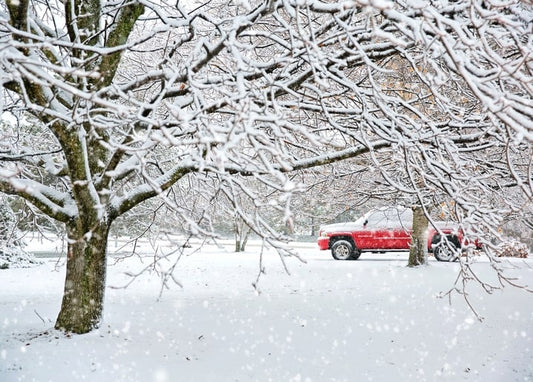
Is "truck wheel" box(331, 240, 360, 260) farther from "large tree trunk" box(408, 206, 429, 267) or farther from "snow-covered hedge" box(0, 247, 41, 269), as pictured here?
"snow-covered hedge" box(0, 247, 41, 269)

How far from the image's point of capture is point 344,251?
1622 cm

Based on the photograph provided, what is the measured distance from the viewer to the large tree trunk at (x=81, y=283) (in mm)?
5625

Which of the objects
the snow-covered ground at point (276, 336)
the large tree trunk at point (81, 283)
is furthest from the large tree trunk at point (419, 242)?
the large tree trunk at point (81, 283)

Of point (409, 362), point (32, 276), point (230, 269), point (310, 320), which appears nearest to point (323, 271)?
point (230, 269)

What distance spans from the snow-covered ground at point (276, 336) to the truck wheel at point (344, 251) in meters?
6.05

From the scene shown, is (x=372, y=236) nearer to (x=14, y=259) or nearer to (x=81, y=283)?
(x=81, y=283)

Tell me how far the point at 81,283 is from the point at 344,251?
470 inches

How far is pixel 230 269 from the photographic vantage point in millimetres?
13297

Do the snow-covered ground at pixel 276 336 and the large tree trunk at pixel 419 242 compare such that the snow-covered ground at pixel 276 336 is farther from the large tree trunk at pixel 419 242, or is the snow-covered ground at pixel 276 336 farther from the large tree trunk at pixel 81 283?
the large tree trunk at pixel 419 242

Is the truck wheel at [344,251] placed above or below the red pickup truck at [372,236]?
below

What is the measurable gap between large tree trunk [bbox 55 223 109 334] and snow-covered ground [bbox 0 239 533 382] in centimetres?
21

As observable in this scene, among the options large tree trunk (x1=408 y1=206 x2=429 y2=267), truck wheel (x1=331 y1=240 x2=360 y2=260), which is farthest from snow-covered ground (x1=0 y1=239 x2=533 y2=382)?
truck wheel (x1=331 y1=240 x2=360 y2=260)

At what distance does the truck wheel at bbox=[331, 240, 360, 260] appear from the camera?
52.5 ft

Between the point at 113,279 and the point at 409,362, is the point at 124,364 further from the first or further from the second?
the point at 113,279
